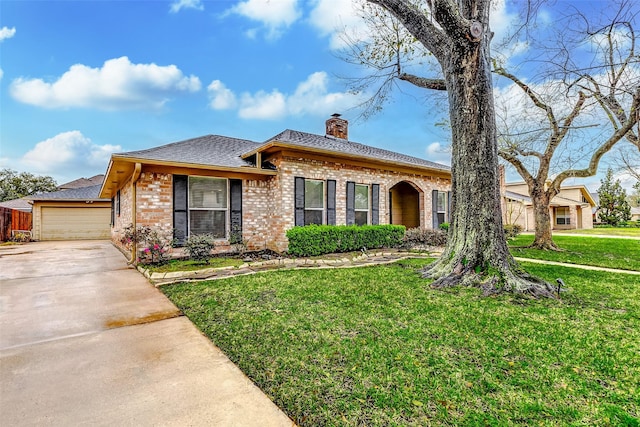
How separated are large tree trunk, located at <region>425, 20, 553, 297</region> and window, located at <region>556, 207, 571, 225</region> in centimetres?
2810

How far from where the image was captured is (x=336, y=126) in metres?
13.5

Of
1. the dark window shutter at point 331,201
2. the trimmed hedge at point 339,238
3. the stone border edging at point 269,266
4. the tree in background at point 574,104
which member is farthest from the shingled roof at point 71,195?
the tree in background at point 574,104

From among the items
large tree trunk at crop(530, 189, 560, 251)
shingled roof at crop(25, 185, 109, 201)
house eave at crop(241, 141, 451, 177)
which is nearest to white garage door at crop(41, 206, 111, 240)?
shingled roof at crop(25, 185, 109, 201)

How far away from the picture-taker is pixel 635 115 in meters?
7.94

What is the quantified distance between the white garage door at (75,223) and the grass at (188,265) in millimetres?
13236

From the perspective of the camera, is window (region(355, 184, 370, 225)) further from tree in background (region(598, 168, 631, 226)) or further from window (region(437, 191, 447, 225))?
tree in background (region(598, 168, 631, 226))

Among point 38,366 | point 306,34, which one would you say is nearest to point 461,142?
point 38,366

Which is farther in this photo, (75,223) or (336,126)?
(75,223)

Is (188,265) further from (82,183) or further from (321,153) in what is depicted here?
(82,183)

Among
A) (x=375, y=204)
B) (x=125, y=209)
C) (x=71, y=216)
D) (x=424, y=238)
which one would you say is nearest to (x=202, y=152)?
(x=125, y=209)

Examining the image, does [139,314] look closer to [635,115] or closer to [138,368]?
[138,368]

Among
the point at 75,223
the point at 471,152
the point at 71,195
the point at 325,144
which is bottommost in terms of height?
the point at 75,223

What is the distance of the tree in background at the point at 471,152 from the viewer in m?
4.96

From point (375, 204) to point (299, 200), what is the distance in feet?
10.8
